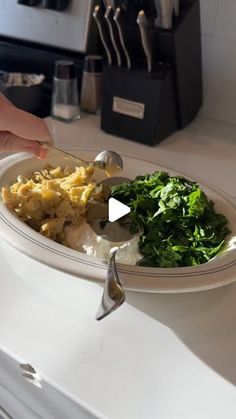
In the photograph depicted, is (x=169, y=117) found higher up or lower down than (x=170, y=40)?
lower down

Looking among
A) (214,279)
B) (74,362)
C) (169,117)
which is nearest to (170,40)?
(169,117)

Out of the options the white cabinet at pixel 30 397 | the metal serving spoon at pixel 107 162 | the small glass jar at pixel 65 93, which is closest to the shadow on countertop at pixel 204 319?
the white cabinet at pixel 30 397

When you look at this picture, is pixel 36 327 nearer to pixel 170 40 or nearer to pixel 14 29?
pixel 170 40

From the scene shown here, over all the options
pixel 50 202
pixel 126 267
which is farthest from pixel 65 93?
pixel 126 267

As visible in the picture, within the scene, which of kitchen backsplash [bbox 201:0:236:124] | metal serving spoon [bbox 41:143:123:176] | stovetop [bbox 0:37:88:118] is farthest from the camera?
stovetop [bbox 0:37:88:118]

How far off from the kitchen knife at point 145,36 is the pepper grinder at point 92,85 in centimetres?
18

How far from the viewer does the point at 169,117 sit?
37.4 inches

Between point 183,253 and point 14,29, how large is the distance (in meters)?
0.83

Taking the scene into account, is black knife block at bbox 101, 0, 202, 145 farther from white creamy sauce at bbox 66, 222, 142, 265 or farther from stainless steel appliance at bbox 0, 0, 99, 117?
white creamy sauce at bbox 66, 222, 142, 265

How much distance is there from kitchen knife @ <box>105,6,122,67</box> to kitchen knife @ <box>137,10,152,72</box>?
55mm

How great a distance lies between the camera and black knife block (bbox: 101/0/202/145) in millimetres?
867
